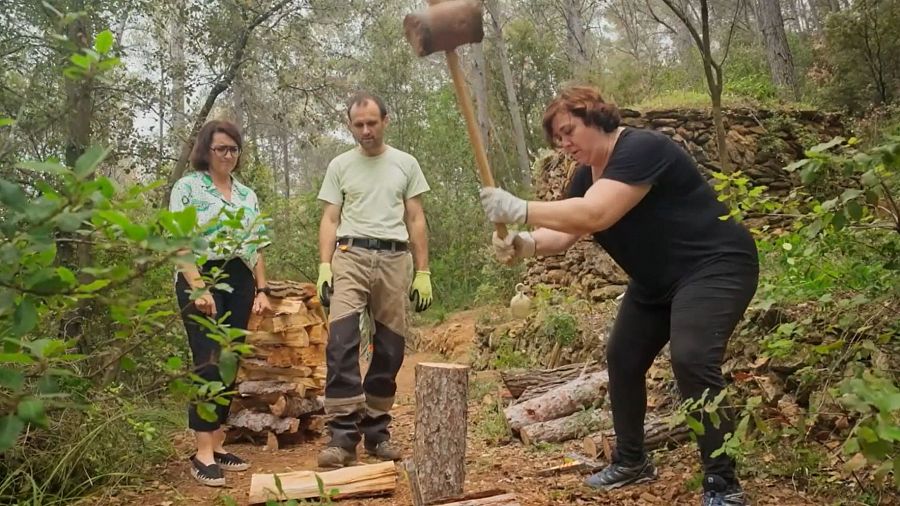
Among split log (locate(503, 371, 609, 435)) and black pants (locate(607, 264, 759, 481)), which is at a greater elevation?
black pants (locate(607, 264, 759, 481))

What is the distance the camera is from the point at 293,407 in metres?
4.89

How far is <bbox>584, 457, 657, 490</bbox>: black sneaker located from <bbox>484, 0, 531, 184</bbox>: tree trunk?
1302cm

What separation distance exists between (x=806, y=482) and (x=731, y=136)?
20.0 ft

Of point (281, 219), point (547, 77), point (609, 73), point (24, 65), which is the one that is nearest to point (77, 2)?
point (24, 65)

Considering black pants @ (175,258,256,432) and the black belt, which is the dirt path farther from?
the black belt

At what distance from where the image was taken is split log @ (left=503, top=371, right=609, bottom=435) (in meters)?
4.77

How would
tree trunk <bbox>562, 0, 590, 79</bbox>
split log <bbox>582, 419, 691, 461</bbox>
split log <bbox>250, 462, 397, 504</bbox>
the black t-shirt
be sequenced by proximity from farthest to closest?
tree trunk <bbox>562, 0, 590, 79</bbox> → split log <bbox>582, 419, 691, 461</bbox> → split log <bbox>250, 462, 397, 504</bbox> → the black t-shirt

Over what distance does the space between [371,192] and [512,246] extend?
1.21 m

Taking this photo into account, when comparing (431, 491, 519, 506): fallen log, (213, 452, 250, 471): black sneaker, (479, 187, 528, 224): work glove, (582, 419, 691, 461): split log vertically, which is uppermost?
(479, 187, 528, 224): work glove

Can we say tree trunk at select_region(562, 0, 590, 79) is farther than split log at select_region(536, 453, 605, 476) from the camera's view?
Yes

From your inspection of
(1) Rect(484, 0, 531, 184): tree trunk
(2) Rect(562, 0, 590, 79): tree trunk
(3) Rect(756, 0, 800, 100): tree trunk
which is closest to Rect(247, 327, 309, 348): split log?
(3) Rect(756, 0, 800, 100): tree trunk

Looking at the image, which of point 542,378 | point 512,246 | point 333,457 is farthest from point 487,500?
point 542,378

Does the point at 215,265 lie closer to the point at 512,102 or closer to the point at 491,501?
the point at 491,501

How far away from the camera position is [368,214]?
4.06 metres
